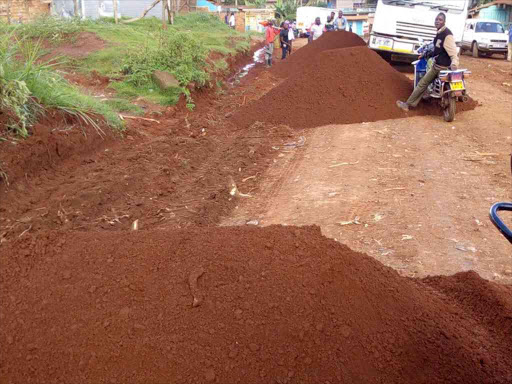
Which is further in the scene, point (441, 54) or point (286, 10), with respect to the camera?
point (286, 10)

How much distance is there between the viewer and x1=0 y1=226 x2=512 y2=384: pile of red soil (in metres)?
2.83

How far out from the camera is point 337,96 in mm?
10758

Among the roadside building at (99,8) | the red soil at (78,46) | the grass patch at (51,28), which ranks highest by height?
the roadside building at (99,8)

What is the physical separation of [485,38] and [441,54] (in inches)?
745

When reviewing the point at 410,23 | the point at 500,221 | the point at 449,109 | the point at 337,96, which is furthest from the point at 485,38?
the point at 500,221

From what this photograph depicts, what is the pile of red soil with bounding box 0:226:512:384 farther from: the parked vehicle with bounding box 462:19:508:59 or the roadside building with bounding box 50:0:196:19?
the parked vehicle with bounding box 462:19:508:59

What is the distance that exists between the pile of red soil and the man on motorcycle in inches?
270

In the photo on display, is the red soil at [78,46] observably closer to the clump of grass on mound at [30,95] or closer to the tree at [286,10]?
the clump of grass on mound at [30,95]

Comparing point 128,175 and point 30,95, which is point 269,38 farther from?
point 128,175

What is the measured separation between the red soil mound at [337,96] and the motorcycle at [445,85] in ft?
2.07

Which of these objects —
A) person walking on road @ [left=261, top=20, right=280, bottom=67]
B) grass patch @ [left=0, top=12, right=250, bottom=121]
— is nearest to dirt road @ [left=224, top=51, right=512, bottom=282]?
grass patch @ [left=0, top=12, right=250, bottom=121]

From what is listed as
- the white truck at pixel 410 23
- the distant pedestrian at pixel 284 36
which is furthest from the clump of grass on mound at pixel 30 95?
the distant pedestrian at pixel 284 36

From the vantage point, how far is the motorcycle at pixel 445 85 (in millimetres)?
9352

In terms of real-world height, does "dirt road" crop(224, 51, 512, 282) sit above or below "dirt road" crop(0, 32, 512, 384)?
below
